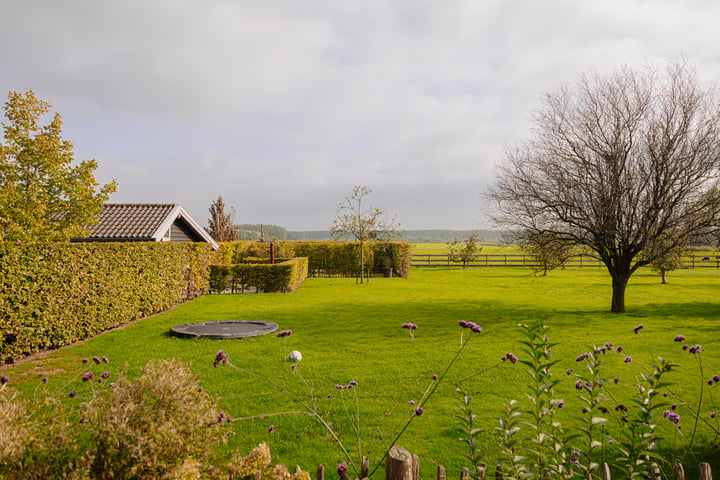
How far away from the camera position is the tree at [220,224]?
133 feet

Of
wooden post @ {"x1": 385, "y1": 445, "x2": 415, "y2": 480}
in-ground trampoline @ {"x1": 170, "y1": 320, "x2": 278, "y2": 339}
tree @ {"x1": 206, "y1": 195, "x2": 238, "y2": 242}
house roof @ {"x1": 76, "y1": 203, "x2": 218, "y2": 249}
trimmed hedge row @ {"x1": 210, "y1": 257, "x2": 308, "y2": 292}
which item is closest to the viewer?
wooden post @ {"x1": 385, "y1": 445, "x2": 415, "y2": 480}

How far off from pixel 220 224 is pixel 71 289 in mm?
33164

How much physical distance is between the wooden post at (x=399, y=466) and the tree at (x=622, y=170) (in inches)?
524

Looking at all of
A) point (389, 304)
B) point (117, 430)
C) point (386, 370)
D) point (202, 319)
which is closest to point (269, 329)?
point (202, 319)

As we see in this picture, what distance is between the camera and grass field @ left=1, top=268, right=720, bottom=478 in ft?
16.3

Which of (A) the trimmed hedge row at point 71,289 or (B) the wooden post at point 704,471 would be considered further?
(A) the trimmed hedge row at point 71,289

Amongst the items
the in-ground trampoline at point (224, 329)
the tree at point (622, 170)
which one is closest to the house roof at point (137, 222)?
the in-ground trampoline at point (224, 329)

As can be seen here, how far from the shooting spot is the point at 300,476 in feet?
9.09

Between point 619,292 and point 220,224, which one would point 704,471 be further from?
point 220,224

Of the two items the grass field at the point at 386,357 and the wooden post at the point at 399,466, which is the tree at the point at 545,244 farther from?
the wooden post at the point at 399,466

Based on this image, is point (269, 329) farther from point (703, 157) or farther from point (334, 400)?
point (703, 157)

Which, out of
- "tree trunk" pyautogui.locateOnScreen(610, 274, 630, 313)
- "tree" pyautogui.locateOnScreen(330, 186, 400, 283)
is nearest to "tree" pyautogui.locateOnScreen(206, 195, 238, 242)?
"tree" pyautogui.locateOnScreen(330, 186, 400, 283)

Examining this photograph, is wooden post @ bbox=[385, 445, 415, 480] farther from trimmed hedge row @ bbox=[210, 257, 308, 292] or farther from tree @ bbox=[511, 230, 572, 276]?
trimmed hedge row @ bbox=[210, 257, 308, 292]

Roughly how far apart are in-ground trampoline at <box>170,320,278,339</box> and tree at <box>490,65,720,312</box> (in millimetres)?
9810
